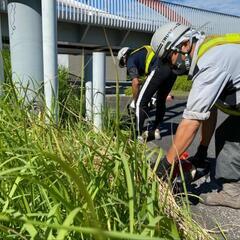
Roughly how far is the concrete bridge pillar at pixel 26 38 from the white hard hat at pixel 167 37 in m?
1.17

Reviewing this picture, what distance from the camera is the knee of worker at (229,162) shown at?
13.2 ft

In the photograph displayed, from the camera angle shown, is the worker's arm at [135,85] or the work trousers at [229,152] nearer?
the work trousers at [229,152]

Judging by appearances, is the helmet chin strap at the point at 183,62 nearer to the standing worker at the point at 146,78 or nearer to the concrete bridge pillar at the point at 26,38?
the concrete bridge pillar at the point at 26,38

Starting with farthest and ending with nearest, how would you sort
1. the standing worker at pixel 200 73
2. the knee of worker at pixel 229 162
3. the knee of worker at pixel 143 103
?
the knee of worker at pixel 143 103 < the knee of worker at pixel 229 162 < the standing worker at pixel 200 73

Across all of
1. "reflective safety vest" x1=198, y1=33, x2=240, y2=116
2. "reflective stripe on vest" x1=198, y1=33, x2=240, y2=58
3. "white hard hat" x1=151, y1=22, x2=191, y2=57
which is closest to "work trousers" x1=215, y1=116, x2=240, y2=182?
"reflective safety vest" x1=198, y1=33, x2=240, y2=116

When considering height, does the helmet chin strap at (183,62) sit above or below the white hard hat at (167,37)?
below

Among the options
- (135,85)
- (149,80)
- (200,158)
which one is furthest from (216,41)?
(135,85)

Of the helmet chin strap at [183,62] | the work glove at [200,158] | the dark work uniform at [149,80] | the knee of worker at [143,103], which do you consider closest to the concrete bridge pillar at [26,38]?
the helmet chin strap at [183,62]

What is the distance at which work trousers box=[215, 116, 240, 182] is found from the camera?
159 inches

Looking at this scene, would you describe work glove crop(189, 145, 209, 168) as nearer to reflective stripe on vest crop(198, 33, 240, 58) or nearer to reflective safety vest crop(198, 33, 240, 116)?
reflective safety vest crop(198, 33, 240, 116)

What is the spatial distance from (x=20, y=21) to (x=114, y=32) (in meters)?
21.0

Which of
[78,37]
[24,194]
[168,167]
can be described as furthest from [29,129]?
[78,37]

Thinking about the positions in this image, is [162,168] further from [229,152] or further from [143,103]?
[143,103]

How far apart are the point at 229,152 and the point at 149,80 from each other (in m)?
3.19
